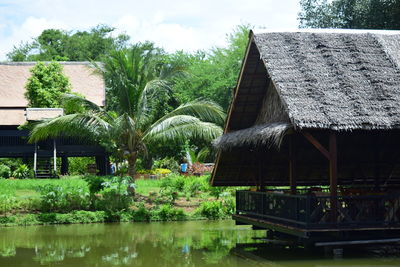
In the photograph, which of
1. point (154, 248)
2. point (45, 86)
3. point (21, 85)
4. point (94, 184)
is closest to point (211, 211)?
point (94, 184)

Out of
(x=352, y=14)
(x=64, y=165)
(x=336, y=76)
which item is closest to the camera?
(x=336, y=76)

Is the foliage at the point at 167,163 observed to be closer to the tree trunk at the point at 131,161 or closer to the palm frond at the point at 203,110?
the tree trunk at the point at 131,161

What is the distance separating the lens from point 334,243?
11.2 meters

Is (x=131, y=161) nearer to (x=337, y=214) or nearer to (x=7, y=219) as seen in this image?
(x=7, y=219)

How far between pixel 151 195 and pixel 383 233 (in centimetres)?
1015

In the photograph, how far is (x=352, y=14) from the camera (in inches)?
1052

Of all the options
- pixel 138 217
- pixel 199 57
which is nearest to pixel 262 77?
pixel 138 217

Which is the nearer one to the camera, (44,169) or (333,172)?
(333,172)

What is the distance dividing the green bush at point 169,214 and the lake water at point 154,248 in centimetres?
109

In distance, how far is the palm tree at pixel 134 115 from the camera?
64.3ft

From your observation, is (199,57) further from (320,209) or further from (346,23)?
(320,209)

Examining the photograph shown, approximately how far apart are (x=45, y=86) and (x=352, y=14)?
45.2 ft

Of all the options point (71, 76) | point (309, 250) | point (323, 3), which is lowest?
point (309, 250)

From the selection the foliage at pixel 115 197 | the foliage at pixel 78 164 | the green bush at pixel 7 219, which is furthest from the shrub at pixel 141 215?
the foliage at pixel 78 164
